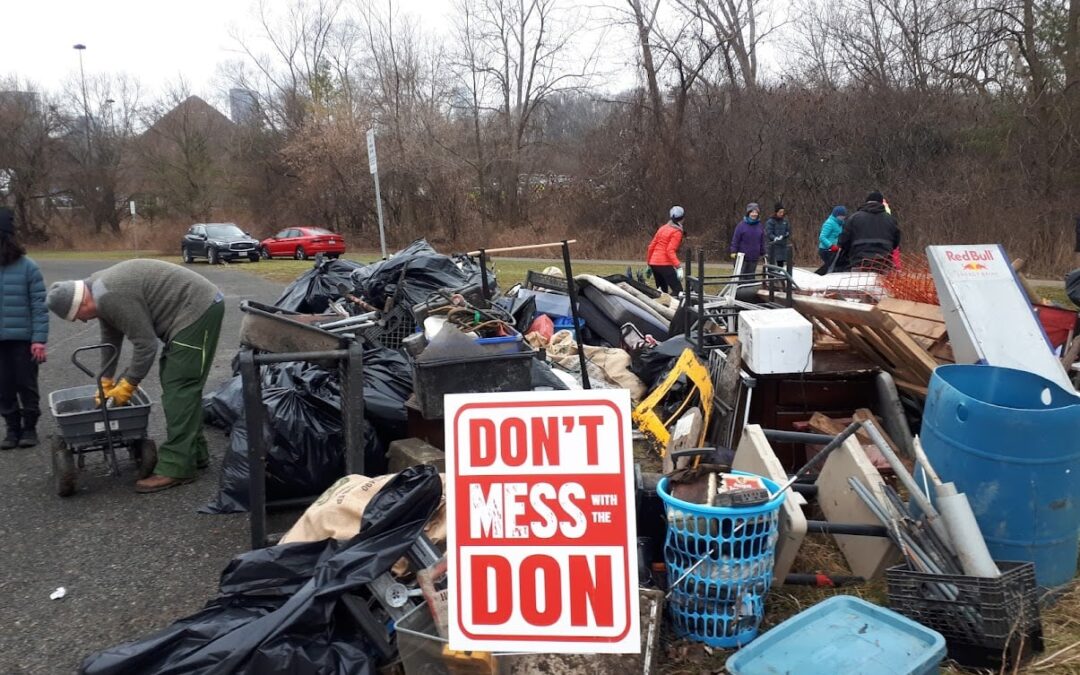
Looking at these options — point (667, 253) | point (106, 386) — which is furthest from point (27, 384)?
point (667, 253)

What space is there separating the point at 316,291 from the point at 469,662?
588 centimetres

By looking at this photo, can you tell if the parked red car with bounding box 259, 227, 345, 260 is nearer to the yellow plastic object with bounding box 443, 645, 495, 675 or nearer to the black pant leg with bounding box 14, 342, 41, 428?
the black pant leg with bounding box 14, 342, 41, 428

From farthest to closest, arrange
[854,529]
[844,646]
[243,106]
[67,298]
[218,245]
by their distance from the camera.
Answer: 1. [243,106]
2. [218,245]
3. [67,298]
4. [854,529]
5. [844,646]

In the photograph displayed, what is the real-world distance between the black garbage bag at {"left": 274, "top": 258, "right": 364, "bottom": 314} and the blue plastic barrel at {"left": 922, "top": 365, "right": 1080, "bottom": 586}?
5.88 meters

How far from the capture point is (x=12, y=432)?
5.59m

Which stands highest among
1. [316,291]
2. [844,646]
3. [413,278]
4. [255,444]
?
[413,278]

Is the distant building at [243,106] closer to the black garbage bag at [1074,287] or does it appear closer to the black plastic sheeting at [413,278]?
the black plastic sheeting at [413,278]

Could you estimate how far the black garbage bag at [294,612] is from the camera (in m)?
2.48

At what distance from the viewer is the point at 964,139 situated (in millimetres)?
18812

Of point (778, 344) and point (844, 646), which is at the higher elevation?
point (778, 344)

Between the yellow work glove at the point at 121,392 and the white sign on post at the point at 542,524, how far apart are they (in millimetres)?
3361

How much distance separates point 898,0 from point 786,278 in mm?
23243

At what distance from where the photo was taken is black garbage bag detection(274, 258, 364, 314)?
298 inches

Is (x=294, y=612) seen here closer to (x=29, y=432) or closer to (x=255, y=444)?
(x=255, y=444)
